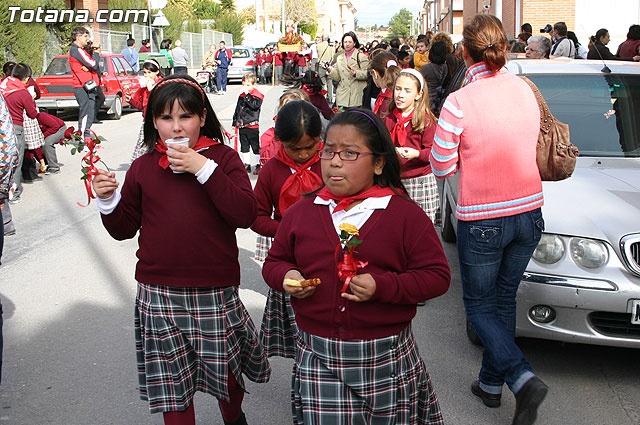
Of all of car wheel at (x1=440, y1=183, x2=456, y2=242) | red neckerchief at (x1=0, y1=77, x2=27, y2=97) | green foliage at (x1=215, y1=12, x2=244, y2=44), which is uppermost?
green foliage at (x1=215, y1=12, x2=244, y2=44)

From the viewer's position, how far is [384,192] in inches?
111

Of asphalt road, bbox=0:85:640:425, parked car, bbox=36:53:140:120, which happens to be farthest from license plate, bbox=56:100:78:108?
asphalt road, bbox=0:85:640:425

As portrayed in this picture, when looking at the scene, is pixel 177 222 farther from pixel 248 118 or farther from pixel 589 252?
pixel 248 118

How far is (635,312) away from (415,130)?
86.7 inches

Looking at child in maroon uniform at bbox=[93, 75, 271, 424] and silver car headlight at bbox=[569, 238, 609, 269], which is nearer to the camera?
child in maroon uniform at bbox=[93, 75, 271, 424]

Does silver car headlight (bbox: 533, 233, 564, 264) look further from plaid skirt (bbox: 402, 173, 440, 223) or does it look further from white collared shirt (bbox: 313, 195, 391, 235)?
white collared shirt (bbox: 313, 195, 391, 235)

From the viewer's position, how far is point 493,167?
368 cm

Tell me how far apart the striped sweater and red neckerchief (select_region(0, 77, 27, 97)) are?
872 centimetres

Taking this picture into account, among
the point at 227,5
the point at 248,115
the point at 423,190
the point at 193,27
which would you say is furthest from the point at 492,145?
the point at 227,5

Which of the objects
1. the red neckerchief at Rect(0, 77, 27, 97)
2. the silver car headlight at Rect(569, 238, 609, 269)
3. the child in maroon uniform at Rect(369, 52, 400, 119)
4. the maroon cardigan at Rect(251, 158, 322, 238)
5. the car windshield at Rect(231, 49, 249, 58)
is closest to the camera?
the maroon cardigan at Rect(251, 158, 322, 238)

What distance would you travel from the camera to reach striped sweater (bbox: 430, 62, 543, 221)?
144 inches

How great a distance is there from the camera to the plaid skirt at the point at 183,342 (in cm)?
322

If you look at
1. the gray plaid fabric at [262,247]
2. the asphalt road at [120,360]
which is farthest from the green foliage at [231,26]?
the gray plaid fabric at [262,247]

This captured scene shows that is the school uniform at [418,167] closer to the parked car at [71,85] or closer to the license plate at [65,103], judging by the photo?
the parked car at [71,85]
